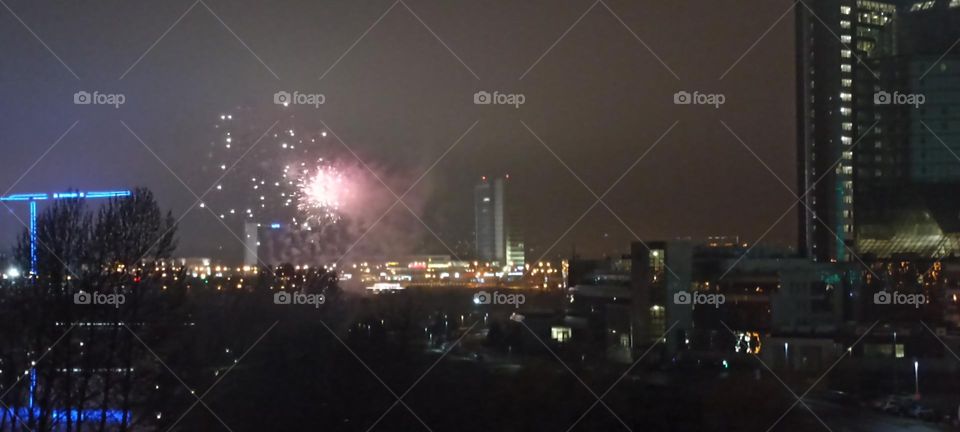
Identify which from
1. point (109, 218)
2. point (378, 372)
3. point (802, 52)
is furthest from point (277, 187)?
point (802, 52)

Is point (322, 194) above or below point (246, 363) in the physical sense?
above

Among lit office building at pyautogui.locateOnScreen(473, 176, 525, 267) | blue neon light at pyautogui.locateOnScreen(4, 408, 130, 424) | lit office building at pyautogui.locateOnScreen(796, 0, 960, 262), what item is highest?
lit office building at pyautogui.locateOnScreen(796, 0, 960, 262)

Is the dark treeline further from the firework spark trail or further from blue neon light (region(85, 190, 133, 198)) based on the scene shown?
the firework spark trail

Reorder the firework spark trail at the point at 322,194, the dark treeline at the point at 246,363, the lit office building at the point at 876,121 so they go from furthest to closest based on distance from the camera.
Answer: the lit office building at the point at 876,121 < the firework spark trail at the point at 322,194 < the dark treeline at the point at 246,363

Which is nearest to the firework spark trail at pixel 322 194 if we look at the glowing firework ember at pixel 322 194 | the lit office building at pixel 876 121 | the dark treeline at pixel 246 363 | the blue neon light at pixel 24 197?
the glowing firework ember at pixel 322 194

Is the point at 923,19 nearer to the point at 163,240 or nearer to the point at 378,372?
the point at 378,372

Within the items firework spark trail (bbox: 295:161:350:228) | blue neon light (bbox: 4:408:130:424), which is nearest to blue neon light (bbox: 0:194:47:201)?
Result: blue neon light (bbox: 4:408:130:424)

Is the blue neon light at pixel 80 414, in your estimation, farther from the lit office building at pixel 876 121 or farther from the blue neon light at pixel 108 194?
the lit office building at pixel 876 121

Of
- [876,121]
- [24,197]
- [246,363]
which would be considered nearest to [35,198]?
[24,197]

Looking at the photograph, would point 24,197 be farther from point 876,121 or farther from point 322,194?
point 876,121
